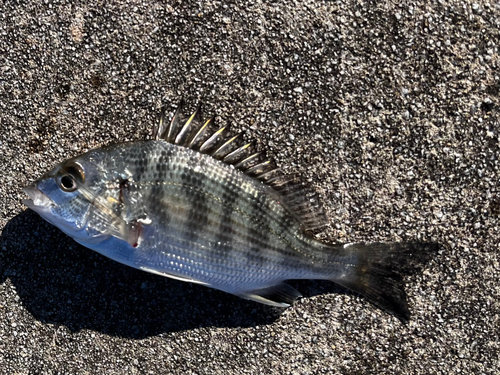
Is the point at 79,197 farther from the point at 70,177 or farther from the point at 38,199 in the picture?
the point at 38,199

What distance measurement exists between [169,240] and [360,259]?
3.34 feet

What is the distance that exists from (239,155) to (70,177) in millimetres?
860

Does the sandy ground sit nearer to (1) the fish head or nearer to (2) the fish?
(2) the fish

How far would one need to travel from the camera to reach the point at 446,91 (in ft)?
7.36

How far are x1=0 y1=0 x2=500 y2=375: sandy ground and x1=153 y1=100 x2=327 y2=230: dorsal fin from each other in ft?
0.50

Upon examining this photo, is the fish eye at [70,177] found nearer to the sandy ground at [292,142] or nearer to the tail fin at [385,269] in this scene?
the sandy ground at [292,142]

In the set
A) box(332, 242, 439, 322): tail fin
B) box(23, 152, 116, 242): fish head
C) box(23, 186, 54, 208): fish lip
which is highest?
box(332, 242, 439, 322): tail fin

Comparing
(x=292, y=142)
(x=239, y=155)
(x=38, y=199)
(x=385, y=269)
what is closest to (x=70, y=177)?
(x=38, y=199)

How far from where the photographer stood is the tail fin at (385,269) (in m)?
2.11

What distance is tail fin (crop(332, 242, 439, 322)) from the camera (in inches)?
83.0

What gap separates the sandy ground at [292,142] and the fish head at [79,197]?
1.37 ft

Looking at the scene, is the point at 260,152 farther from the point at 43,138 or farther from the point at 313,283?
the point at 43,138

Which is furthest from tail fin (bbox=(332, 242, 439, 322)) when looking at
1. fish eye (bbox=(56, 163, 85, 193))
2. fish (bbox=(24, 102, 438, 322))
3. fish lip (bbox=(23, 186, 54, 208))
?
fish lip (bbox=(23, 186, 54, 208))

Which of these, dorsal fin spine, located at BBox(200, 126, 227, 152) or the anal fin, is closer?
dorsal fin spine, located at BBox(200, 126, 227, 152)
